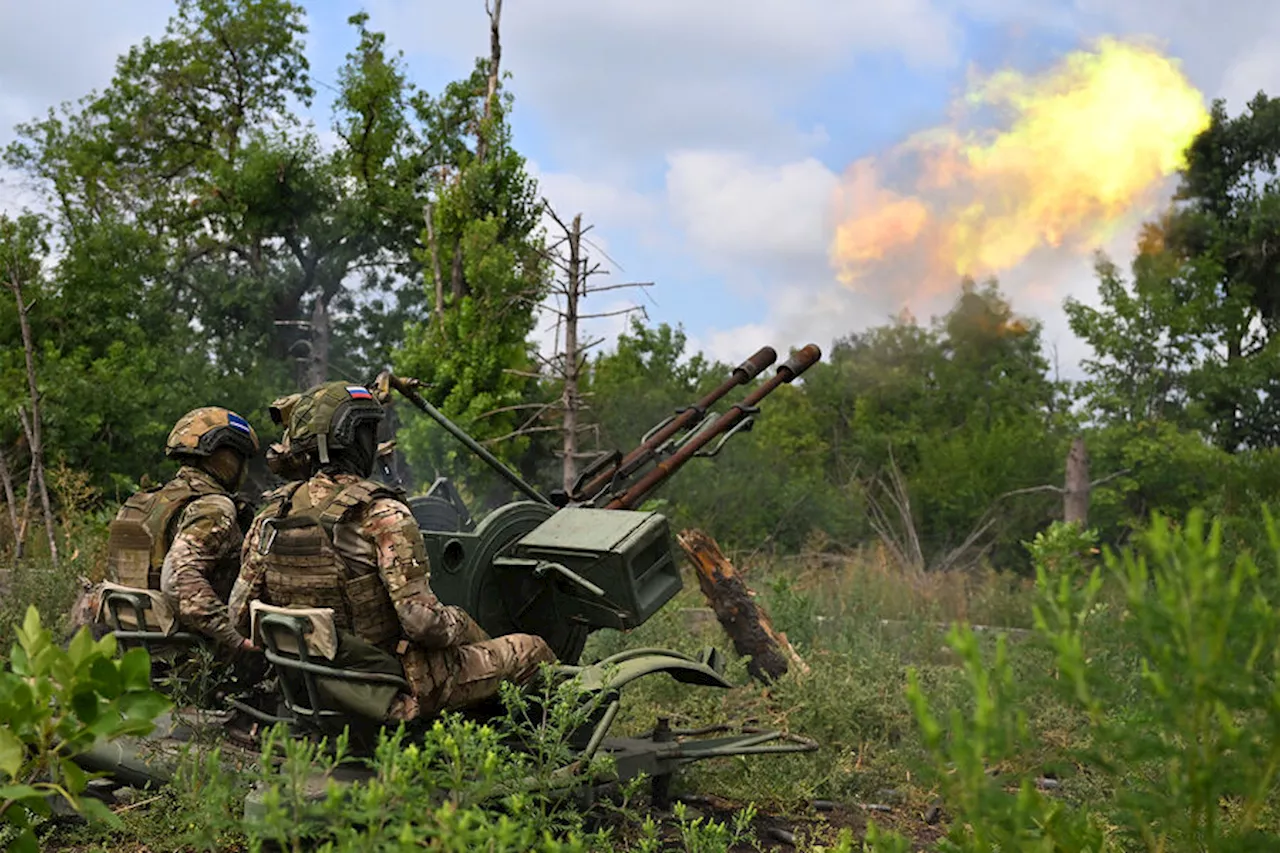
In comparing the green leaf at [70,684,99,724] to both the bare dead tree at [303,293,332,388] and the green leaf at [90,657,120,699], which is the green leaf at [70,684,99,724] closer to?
the green leaf at [90,657,120,699]

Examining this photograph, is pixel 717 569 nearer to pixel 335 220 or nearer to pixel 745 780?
pixel 745 780

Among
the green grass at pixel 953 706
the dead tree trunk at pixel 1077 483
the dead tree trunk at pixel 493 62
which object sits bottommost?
the green grass at pixel 953 706

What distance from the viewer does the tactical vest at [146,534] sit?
19.0 feet

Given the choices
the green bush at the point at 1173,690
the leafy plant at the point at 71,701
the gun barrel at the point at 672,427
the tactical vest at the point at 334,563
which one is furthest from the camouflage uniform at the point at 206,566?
the green bush at the point at 1173,690

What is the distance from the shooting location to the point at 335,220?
2644 cm

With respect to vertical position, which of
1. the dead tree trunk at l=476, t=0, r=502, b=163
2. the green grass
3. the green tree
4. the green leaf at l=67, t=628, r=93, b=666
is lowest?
the green grass

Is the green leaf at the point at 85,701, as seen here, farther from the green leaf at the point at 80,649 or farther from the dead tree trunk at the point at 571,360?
the dead tree trunk at the point at 571,360

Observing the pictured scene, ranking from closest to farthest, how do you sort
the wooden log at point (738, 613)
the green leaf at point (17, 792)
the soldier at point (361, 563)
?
the green leaf at point (17, 792) < the soldier at point (361, 563) < the wooden log at point (738, 613)

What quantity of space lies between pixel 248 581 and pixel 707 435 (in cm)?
256

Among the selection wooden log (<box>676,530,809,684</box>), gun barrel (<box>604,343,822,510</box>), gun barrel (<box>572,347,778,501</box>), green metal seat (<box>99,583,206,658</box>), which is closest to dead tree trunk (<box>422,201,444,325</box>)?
wooden log (<box>676,530,809,684</box>)

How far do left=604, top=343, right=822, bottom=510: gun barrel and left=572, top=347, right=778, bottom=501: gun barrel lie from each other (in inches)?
3.6

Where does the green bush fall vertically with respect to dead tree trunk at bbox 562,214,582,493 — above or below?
below

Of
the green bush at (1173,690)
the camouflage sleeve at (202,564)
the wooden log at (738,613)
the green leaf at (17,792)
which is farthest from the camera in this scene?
the wooden log at (738,613)

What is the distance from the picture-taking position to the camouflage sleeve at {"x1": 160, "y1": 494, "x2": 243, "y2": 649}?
5461mm
